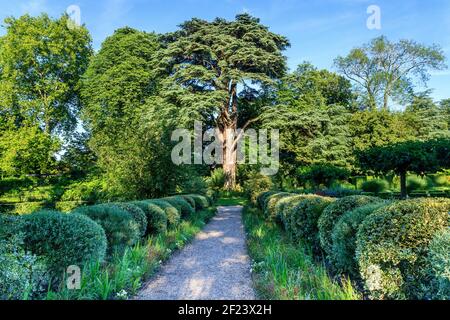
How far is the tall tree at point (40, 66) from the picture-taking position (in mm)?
22406

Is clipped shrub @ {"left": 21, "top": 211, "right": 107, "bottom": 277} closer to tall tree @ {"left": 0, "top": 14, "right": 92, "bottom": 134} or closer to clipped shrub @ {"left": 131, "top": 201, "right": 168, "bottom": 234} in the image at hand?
clipped shrub @ {"left": 131, "top": 201, "right": 168, "bottom": 234}

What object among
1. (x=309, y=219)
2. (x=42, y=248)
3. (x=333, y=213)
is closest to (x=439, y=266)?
(x=333, y=213)

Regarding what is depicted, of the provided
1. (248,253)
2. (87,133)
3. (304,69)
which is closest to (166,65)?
(87,133)

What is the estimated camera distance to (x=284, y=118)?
22906 millimetres

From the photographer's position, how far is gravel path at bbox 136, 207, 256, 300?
4.13 m

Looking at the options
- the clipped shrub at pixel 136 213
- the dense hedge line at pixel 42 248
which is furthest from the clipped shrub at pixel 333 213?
the clipped shrub at pixel 136 213

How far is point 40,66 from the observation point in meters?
22.6

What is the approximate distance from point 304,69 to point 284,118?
13.5 m

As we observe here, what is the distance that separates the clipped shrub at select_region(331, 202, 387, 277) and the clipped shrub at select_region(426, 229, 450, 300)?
97 centimetres

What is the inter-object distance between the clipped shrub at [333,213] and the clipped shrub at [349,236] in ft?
1.64

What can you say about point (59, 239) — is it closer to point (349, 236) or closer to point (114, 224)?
point (114, 224)

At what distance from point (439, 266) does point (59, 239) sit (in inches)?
160
